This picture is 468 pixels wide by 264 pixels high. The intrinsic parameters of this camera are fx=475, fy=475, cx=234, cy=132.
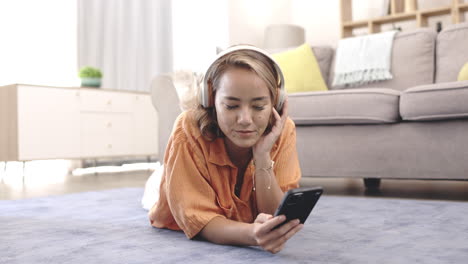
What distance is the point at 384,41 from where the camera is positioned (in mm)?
2840

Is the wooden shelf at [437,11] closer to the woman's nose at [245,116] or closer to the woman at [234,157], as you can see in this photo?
the woman at [234,157]

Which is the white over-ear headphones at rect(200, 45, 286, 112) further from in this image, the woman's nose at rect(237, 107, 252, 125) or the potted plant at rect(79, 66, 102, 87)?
the potted plant at rect(79, 66, 102, 87)

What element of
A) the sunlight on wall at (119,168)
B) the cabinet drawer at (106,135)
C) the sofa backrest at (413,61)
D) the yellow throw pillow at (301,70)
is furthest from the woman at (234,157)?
the sunlight on wall at (119,168)

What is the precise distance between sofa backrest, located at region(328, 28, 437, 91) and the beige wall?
2127 millimetres

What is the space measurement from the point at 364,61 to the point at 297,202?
2.14m

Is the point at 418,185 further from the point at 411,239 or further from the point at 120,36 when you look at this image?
the point at 120,36

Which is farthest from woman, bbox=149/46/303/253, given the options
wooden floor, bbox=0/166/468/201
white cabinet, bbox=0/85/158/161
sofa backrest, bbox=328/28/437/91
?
white cabinet, bbox=0/85/158/161

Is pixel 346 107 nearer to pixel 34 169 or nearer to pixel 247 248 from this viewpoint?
pixel 247 248

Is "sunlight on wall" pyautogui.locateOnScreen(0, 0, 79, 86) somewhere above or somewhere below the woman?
above

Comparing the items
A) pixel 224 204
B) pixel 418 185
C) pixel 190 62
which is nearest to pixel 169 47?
pixel 190 62

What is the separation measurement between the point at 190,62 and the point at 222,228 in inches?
157

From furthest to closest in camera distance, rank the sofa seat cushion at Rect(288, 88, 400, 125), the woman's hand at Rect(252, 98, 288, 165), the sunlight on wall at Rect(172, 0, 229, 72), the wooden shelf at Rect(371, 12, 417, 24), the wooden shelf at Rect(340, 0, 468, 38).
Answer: the sunlight on wall at Rect(172, 0, 229, 72) < the wooden shelf at Rect(371, 12, 417, 24) < the wooden shelf at Rect(340, 0, 468, 38) < the sofa seat cushion at Rect(288, 88, 400, 125) < the woman's hand at Rect(252, 98, 288, 165)

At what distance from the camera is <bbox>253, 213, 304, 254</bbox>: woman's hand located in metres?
0.86

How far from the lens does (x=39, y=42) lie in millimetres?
3818
